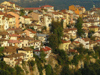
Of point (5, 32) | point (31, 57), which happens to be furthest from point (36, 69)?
point (5, 32)

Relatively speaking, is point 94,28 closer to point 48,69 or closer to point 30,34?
point 30,34

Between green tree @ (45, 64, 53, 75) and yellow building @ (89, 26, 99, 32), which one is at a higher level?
yellow building @ (89, 26, 99, 32)

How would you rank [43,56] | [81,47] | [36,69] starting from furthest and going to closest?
[81,47] → [43,56] → [36,69]

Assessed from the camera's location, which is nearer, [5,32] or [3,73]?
[3,73]

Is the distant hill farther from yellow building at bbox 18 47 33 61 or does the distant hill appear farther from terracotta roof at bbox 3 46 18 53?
yellow building at bbox 18 47 33 61

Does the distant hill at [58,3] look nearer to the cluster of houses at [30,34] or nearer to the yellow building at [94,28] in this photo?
the cluster of houses at [30,34]

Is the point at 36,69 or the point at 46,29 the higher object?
the point at 46,29

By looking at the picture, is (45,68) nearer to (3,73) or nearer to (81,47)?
(3,73)

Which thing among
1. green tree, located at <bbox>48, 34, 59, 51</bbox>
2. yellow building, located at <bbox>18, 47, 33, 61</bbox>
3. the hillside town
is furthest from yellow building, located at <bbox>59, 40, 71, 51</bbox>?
yellow building, located at <bbox>18, 47, 33, 61</bbox>

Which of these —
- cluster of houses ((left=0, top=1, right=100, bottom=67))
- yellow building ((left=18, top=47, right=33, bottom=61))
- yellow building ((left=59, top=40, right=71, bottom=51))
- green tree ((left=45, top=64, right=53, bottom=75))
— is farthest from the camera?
yellow building ((left=59, top=40, right=71, bottom=51))
